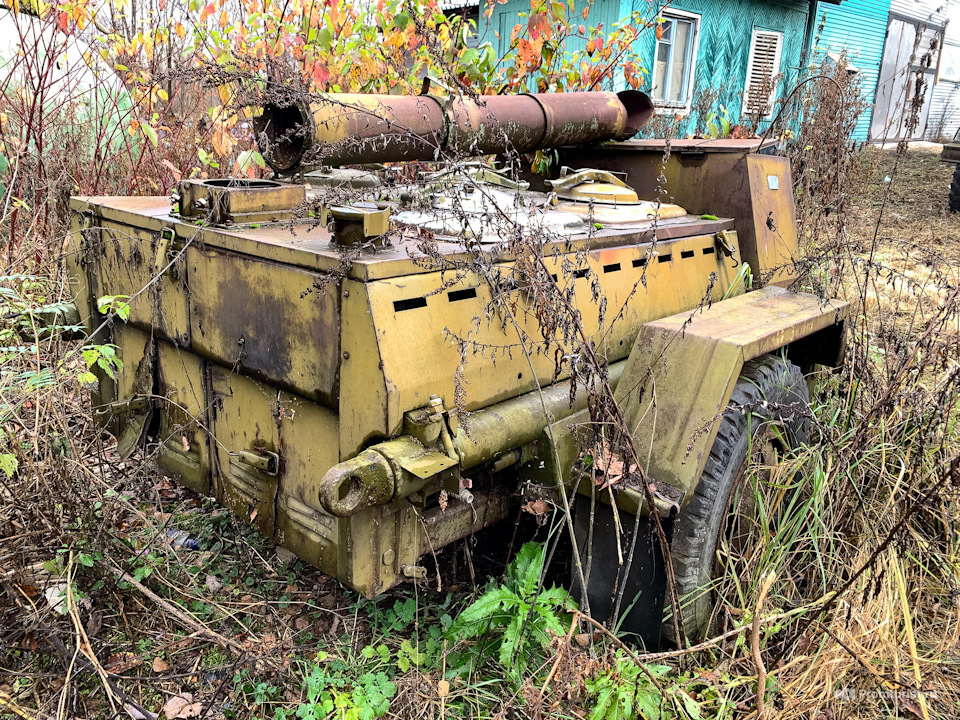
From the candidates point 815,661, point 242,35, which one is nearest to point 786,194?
point 815,661

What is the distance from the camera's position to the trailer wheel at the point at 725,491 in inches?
91.9

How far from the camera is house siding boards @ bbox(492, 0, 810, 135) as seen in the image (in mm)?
9039

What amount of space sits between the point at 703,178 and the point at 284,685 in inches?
98.6

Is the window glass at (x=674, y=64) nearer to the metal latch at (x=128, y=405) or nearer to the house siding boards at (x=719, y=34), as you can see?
the house siding boards at (x=719, y=34)

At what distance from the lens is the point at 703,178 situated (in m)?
3.30

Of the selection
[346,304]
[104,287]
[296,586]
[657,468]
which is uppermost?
[346,304]

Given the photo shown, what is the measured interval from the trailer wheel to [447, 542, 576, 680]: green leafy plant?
0.35 m

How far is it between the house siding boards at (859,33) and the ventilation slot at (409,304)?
11.5 meters

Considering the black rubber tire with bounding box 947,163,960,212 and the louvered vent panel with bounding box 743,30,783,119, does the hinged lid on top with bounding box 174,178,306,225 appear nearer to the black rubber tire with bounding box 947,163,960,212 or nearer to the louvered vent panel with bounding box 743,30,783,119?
the louvered vent panel with bounding box 743,30,783,119

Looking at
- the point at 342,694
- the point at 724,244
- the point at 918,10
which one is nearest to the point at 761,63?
the point at 918,10

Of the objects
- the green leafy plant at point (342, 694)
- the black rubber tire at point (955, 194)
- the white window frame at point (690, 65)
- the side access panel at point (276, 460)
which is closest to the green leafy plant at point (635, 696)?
the green leafy plant at point (342, 694)

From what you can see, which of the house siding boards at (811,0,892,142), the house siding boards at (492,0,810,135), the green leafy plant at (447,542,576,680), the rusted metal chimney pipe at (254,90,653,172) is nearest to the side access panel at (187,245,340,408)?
the rusted metal chimney pipe at (254,90,653,172)

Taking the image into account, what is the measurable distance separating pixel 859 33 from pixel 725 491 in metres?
13.9

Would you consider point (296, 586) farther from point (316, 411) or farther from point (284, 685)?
point (316, 411)
